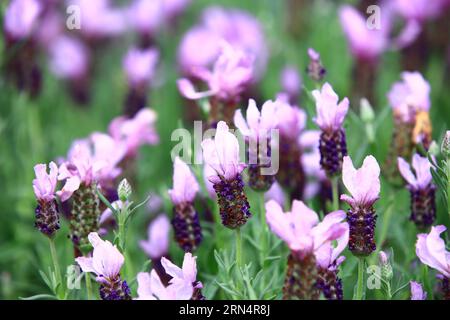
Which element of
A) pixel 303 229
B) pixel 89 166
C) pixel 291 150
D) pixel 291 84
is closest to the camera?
pixel 303 229

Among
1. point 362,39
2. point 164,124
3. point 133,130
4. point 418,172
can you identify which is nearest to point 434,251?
point 418,172

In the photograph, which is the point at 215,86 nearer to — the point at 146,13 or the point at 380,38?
the point at 380,38

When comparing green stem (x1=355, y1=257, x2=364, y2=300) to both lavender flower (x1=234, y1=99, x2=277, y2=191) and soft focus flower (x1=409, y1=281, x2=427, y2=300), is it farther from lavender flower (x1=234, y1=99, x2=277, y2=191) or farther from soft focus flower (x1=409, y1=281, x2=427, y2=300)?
lavender flower (x1=234, y1=99, x2=277, y2=191)

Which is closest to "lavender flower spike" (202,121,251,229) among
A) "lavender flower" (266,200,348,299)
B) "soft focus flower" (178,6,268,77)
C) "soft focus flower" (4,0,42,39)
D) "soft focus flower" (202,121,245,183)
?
"soft focus flower" (202,121,245,183)

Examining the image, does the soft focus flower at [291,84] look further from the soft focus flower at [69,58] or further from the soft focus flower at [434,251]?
the soft focus flower at [434,251]

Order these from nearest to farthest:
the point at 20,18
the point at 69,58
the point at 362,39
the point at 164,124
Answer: the point at 20,18 < the point at 362,39 < the point at 164,124 < the point at 69,58

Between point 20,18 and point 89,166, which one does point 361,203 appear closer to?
point 89,166

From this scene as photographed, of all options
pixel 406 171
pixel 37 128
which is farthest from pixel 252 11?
pixel 406 171
